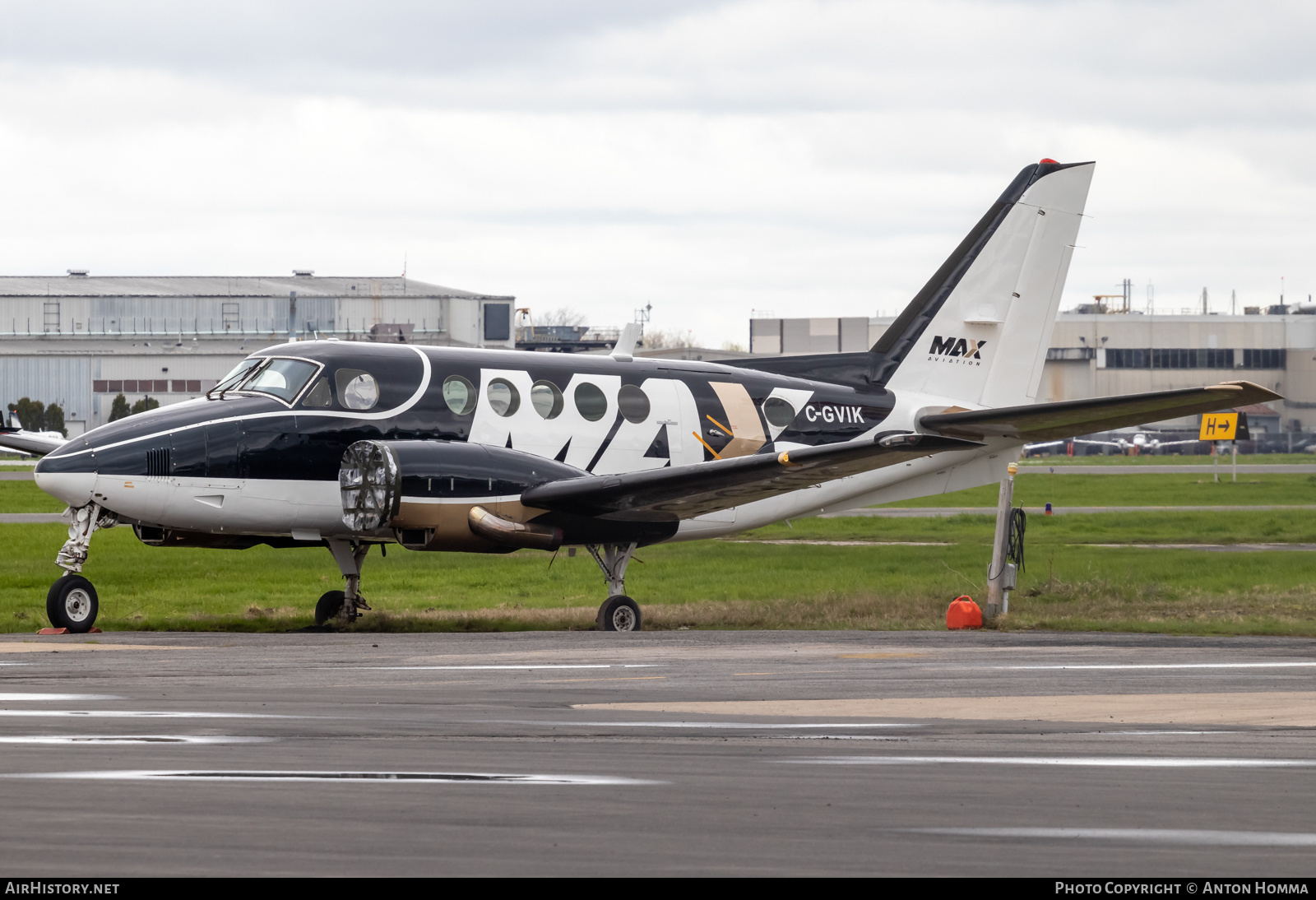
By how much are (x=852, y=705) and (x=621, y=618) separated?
7.93m

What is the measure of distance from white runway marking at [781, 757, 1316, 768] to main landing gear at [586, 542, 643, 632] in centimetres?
987

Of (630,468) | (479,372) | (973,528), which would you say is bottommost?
(973,528)

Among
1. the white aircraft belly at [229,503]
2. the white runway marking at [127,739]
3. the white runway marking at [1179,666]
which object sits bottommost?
the white runway marking at [1179,666]

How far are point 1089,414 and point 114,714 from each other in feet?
38.3

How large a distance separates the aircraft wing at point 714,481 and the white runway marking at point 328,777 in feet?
30.7

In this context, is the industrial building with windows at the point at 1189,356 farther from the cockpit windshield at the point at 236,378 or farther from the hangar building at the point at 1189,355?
the cockpit windshield at the point at 236,378

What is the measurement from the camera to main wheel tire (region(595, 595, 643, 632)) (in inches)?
672

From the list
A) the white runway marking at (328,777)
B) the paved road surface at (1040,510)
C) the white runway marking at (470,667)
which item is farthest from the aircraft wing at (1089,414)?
the paved road surface at (1040,510)

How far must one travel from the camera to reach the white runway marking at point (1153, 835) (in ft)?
17.6

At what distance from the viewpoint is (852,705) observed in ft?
31.1

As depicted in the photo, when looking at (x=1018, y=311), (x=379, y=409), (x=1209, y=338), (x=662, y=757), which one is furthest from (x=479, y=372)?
(x=1209, y=338)

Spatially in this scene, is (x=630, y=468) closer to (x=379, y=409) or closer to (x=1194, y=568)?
(x=379, y=409)

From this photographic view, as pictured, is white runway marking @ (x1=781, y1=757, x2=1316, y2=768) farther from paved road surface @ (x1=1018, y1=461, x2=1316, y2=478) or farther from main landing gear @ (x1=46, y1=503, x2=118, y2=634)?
paved road surface @ (x1=1018, y1=461, x2=1316, y2=478)

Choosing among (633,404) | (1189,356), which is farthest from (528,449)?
(1189,356)
